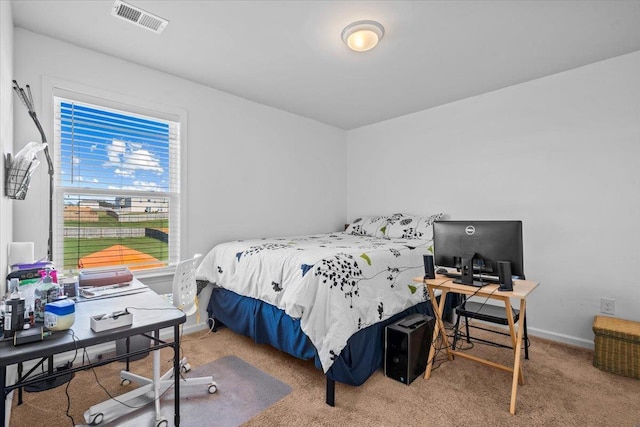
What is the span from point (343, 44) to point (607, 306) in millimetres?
3073

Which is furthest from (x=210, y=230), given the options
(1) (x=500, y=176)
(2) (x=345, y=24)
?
(1) (x=500, y=176)

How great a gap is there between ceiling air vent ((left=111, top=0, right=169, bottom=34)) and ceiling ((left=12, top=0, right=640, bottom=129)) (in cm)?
5

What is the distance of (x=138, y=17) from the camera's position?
6.81ft

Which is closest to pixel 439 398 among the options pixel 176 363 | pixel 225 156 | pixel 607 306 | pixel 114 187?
pixel 176 363

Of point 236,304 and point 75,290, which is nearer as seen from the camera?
point 75,290

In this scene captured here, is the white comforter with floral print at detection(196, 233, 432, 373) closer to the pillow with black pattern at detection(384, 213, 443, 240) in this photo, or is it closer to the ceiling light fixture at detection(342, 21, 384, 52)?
the pillow with black pattern at detection(384, 213, 443, 240)

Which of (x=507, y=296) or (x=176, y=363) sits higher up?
(x=507, y=296)

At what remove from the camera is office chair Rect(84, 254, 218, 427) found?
170cm

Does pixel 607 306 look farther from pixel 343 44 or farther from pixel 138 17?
pixel 138 17

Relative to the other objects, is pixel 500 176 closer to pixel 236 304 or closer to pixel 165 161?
pixel 236 304

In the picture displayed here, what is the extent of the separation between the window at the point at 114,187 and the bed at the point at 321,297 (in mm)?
569

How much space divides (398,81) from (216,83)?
1.79 m

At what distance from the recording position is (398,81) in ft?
9.93

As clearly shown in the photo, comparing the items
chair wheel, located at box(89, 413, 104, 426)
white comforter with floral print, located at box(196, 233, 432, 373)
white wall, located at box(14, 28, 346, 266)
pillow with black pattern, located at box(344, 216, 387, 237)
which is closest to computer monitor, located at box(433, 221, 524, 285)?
white comforter with floral print, located at box(196, 233, 432, 373)
